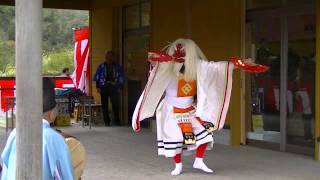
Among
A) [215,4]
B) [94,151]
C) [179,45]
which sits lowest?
[94,151]

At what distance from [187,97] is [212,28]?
3.18 meters

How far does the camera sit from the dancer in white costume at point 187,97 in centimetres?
746

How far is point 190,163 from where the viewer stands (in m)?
8.47

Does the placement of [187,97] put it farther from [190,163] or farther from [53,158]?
[53,158]

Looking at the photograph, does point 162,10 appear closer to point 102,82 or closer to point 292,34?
point 102,82

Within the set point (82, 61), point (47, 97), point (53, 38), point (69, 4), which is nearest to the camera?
point (47, 97)

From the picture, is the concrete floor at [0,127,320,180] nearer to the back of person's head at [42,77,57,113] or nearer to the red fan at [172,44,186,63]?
the red fan at [172,44,186,63]

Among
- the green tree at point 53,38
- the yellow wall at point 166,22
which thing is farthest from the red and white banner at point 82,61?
the green tree at point 53,38

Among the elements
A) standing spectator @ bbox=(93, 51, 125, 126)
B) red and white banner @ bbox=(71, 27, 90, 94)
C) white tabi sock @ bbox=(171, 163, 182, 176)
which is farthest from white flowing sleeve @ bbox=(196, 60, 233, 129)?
red and white banner @ bbox=(71, 27, 90, 94)

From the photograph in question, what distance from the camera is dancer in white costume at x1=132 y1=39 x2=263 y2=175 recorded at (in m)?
7.46

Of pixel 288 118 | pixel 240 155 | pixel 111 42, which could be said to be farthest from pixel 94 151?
pixel 111 42

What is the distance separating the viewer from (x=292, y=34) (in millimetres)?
8977

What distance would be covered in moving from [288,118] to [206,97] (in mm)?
2205

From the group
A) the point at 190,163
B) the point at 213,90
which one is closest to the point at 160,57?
the point at 213,90
